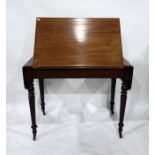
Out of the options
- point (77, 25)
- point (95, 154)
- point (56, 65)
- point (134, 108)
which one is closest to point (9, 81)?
point (56, 65)

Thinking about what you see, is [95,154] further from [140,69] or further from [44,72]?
[140,69]

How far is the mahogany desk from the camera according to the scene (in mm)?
1597

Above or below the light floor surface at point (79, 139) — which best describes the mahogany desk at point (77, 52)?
above

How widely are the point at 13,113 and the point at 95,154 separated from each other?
1114 mm

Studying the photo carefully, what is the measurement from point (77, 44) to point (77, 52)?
0.07 m

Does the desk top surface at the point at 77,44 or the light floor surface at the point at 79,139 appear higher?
the desk top surface at the point at 77,44

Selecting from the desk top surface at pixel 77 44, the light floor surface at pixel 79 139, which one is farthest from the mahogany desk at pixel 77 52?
the light floor surface at pixel 79 139

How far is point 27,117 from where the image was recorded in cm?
219

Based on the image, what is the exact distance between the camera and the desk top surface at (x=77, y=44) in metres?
1.61

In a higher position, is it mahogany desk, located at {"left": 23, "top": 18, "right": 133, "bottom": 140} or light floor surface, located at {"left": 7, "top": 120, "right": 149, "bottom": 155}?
mahogany desk, located at {"left": 23, "top": 18, "right": 133, "bottom": 140}

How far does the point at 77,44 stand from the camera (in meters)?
1.67

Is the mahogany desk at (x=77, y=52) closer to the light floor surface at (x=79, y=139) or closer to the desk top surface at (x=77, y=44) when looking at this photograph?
the desk top surface at (x=77, y=44)

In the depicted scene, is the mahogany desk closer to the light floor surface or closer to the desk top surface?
the desk top surface

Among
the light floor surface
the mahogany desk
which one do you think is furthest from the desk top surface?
the light floor surface
